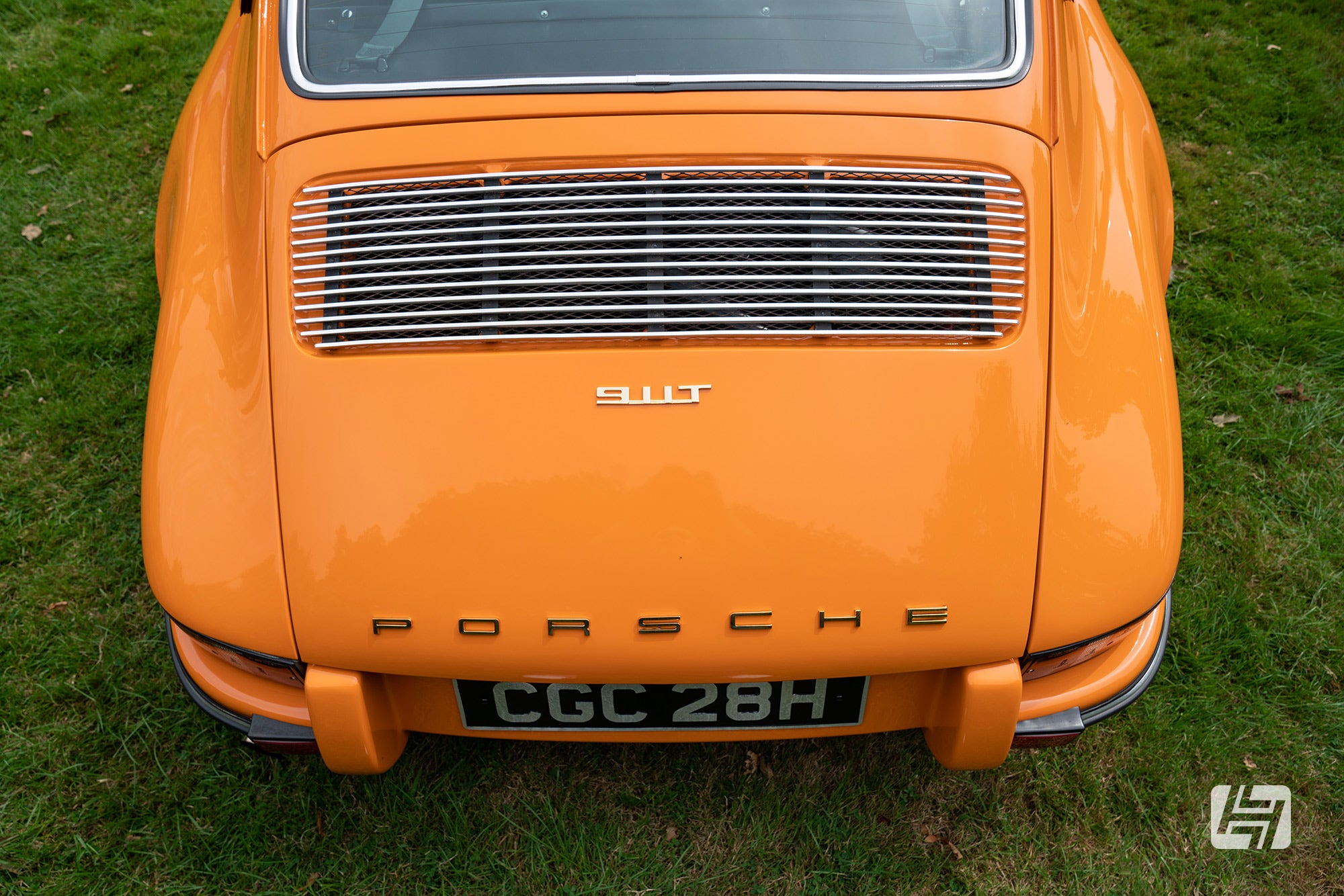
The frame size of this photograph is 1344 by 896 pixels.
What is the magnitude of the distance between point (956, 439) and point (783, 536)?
1.30 ft

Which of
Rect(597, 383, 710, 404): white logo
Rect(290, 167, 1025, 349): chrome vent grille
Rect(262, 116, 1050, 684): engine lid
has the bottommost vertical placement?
Rect(262, 116, 1050, 684): engine lid

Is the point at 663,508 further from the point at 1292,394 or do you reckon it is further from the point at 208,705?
the point at 1292,394

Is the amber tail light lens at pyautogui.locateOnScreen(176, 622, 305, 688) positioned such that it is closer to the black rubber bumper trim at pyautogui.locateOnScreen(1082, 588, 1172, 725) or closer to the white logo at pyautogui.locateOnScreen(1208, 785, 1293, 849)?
the black rubber bumper trim at pyautogui.locateOnScreen(1082, 588, 1172, 725)

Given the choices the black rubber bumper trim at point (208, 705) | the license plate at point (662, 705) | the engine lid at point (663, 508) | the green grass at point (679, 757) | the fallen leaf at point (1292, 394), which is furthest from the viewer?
the fallen leaf at point (1292, 394)

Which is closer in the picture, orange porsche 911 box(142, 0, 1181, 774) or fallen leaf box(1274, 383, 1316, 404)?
orange porsche 911 box(142, 0, 1181, 774)

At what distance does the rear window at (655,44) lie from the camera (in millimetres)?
1993

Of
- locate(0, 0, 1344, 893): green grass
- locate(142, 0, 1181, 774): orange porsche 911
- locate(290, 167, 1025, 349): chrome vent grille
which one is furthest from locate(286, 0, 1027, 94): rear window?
locate(0, 0, 1344, 893): green grass

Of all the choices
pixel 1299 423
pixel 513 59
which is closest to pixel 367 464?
pixel 513 59

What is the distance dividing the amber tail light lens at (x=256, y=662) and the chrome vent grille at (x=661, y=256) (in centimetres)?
64

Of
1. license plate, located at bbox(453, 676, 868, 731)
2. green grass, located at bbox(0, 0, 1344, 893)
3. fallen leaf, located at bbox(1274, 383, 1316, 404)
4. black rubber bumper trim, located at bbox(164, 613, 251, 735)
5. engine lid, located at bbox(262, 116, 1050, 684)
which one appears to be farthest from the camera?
fallen leaf, located at bbox(1274, 383, 1316, 404)

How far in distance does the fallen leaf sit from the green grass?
33mm

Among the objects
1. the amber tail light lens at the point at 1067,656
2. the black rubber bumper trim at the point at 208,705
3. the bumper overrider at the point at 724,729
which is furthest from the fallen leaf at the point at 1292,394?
the black rubber bumper trim at the point at 208,705

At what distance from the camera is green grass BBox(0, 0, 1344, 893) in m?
2.29

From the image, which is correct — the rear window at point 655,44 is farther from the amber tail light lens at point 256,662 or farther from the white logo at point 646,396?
the amber tail light lens at point 256,662
